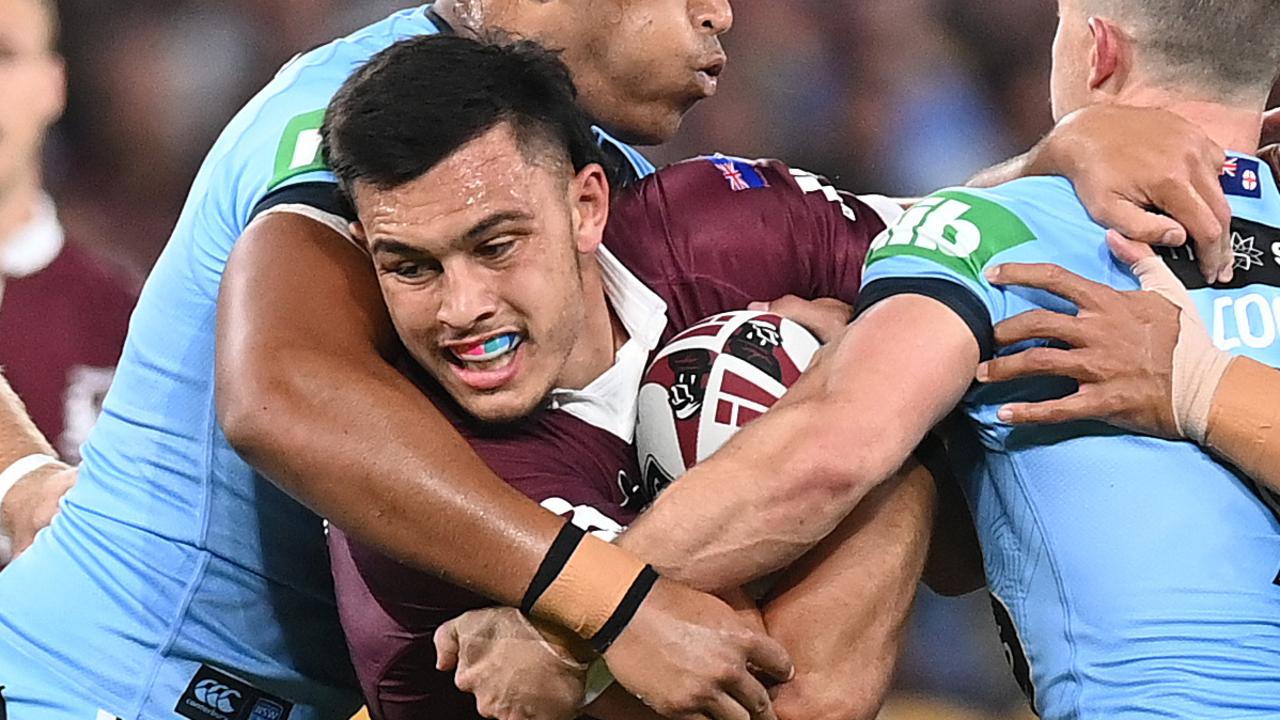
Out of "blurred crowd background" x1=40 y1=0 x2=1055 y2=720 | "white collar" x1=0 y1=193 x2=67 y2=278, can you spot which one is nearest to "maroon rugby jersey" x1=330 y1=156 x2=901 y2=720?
"blurred crowd background" x1=40 y1=0 x2=1055 y2=720

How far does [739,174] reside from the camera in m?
2.10

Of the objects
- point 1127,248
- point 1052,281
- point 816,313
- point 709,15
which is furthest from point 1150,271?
point 709,15

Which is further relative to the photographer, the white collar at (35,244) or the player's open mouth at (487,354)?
the white collar at (35,244)

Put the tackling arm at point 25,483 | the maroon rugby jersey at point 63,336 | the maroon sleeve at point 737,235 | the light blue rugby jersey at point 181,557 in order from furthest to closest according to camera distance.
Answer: the maroon rugby jersey at point 63,336 < the tackling arm at point 25,483 < the light blue rugby jersey at point 181,557 < the maroon sleeve at point 737,235

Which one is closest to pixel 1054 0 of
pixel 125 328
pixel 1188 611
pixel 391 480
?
pixel 125 328

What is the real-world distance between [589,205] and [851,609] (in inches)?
22.8

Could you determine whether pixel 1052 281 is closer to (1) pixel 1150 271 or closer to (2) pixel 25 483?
(1) pixel 1150 271

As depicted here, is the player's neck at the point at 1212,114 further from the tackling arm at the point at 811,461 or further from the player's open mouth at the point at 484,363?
the player's open mouth at the point at 484,363

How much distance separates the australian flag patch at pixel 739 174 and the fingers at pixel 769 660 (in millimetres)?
617

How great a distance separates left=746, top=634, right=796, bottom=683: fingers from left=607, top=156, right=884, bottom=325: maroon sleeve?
1.53 ft

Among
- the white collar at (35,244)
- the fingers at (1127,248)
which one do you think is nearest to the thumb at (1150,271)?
the fingers at (1127,248)

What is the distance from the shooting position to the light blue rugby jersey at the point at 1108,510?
174cm

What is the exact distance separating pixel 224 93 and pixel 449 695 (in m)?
2.71

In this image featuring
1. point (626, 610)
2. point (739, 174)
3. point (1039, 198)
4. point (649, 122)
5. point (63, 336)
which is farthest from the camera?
point (63, 336)
